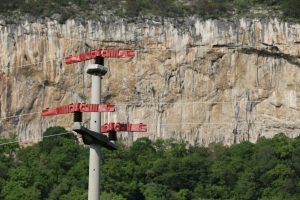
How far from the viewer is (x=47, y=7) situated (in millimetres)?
92562

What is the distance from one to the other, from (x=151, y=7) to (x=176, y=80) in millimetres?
11132

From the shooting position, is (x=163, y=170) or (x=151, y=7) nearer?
(x=163, y=170)

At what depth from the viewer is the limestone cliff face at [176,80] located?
84062mm

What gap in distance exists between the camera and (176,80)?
85.9m

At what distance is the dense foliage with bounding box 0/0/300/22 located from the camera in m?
91.8

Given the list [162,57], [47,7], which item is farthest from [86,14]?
[162,57]

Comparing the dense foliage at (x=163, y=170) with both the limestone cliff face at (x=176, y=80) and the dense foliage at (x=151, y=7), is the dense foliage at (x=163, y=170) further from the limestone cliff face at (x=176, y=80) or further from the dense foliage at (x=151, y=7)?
the dense foliage at (x=151, y=7)

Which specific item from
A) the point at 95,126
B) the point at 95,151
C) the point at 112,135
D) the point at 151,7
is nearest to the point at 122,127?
the point at 112,135

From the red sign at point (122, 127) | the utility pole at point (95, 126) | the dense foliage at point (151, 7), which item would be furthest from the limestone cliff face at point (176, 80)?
the utility pole at point (95, 126)

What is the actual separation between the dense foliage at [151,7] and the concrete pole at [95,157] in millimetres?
75357

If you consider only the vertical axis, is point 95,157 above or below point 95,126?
below

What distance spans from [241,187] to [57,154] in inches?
563

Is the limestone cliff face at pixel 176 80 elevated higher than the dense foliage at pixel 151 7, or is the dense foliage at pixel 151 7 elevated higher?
the dense foliage at pixel 151 7

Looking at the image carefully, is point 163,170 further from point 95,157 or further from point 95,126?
point 95,157
